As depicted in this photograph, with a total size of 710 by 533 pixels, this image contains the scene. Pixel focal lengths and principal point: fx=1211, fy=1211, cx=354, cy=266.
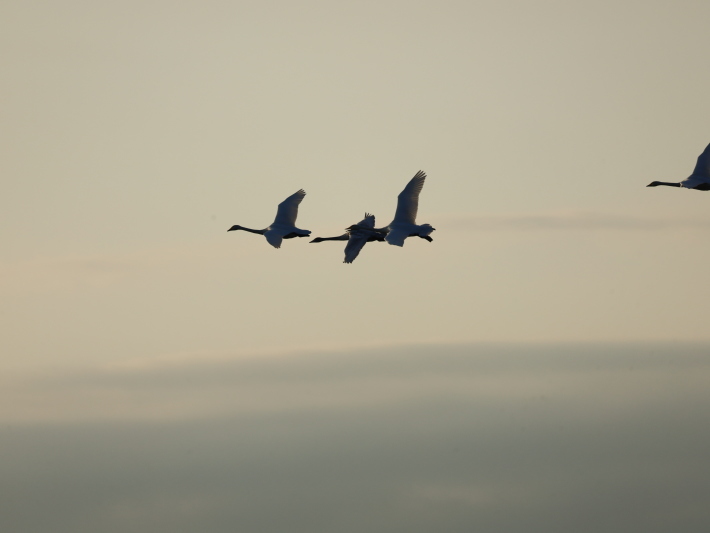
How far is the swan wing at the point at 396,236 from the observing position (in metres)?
92.9

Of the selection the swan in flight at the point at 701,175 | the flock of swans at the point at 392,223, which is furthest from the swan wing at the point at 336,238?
the swan in flight at the point at 701,175

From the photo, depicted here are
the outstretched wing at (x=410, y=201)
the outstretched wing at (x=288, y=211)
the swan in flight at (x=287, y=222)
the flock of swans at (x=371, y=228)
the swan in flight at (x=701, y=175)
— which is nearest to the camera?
the swan in flight at (x=701, y=175)

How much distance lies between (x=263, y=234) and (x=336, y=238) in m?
6.85

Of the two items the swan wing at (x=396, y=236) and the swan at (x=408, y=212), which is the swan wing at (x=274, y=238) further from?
the swan wing at (x=396, y=236)

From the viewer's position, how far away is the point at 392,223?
97.3 m

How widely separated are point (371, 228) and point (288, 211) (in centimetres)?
748

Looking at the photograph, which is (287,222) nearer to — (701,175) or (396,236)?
(396,236)

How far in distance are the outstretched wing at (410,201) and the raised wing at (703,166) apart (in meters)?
21.3

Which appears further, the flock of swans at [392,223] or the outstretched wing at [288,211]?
the outstretched wing at [288,211]

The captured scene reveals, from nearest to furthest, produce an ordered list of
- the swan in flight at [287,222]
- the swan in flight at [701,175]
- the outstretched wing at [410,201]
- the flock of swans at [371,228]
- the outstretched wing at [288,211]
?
the swan in flight at [701,175], the flock of swans at [371,228], the outstretched wing at [410,201], the swan in flight at [287,222], the outstretched wing at [288,211]

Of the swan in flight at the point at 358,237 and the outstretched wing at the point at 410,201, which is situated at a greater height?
the outstretched wing at the point at 410,201

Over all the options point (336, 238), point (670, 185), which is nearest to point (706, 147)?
point (670, 185)

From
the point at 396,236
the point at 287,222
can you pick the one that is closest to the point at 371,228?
the point at 396,236

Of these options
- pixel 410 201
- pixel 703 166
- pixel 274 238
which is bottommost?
pixel 274 238
